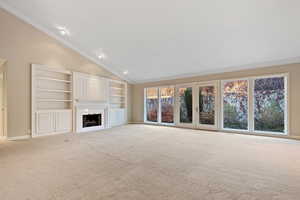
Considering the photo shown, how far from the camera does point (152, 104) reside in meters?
8.04

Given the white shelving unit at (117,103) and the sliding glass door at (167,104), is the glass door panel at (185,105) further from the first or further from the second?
the white shelving unit at (117,103)

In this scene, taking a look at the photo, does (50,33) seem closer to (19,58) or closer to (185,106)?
(19,58)

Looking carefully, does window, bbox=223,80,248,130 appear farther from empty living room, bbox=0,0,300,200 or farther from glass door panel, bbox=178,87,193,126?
glass door panel, bbox=178,87,193,126

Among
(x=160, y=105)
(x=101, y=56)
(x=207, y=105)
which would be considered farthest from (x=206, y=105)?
(x=101, y=56)

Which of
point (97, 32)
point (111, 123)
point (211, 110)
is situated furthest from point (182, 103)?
point (97, 32)

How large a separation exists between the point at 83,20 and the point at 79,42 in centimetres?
132

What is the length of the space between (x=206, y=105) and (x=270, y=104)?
6.82ft

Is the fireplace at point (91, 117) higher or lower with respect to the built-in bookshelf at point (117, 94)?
lower

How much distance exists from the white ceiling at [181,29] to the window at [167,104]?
1783mm

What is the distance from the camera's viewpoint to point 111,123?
23.4ft

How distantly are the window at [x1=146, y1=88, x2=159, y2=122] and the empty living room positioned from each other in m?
0.12

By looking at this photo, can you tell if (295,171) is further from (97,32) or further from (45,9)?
(45,9)

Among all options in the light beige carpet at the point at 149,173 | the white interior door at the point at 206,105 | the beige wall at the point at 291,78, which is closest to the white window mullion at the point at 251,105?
the beige wall at the point at 291,78

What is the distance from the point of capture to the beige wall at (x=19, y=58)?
4273 millimetres
